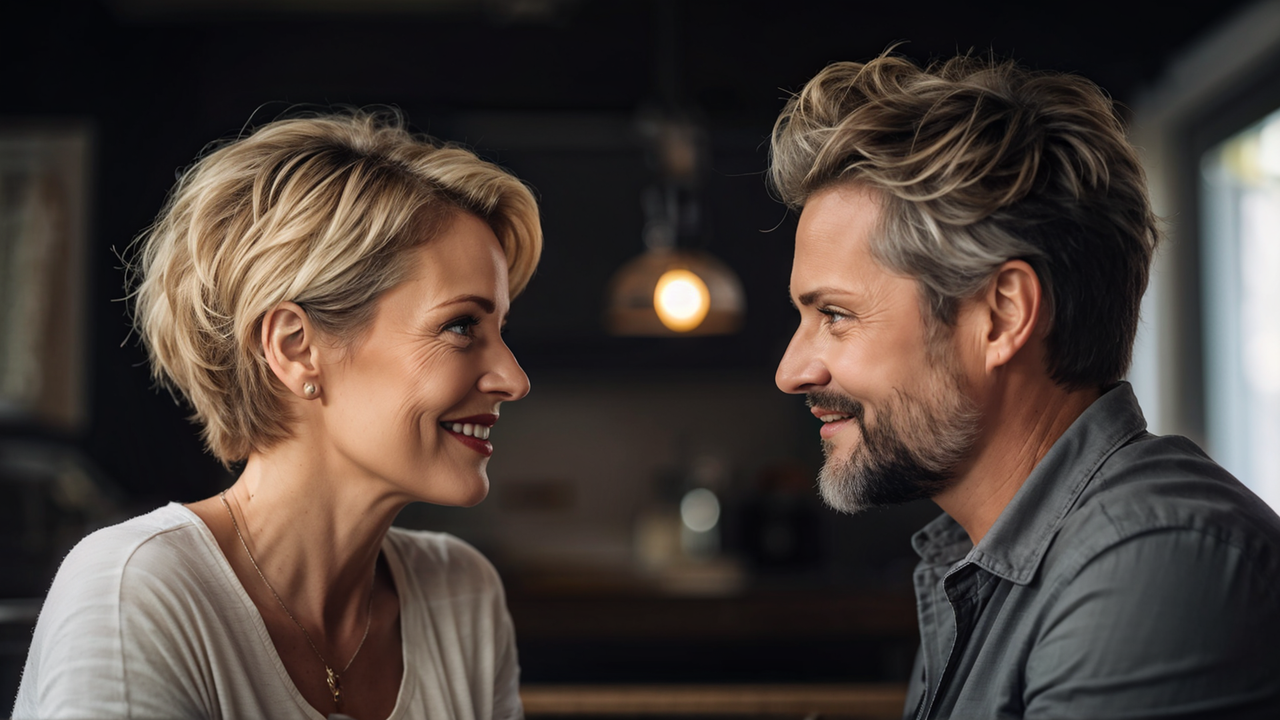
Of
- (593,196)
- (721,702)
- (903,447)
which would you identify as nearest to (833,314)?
(903,447)

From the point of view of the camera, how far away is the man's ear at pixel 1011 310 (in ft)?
4.59

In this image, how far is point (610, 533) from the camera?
5500 mm

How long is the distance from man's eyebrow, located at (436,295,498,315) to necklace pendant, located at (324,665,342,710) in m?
0.55

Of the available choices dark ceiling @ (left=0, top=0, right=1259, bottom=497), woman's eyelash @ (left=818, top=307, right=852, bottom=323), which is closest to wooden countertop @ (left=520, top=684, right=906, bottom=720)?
woman's eyelash @ (left=818, top=307, right=852, bottom=323)

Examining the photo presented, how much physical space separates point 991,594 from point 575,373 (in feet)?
12.5

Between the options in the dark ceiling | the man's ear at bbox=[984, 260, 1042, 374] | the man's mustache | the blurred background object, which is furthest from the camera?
the dark ceiling

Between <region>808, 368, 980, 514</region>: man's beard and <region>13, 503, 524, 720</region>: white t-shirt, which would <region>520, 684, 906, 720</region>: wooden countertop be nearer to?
<region>13, 503, 524, 720</region>: white t-shirt

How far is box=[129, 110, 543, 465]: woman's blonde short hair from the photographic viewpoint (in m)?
1.44

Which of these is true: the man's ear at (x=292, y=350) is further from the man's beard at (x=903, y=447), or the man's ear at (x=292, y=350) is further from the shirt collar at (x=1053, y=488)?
the shirt collar at (x=1053, y=488)

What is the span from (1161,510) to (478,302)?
3.10 ft

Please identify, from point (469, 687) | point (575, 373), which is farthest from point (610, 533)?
point (469, 687)

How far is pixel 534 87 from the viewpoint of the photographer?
15.8 feet

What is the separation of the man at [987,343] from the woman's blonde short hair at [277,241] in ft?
1.87

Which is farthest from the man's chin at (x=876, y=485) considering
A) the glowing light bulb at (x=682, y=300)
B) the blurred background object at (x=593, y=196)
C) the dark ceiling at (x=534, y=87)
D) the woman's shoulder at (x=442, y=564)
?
the dark ceiling at (x=534, y=87)
